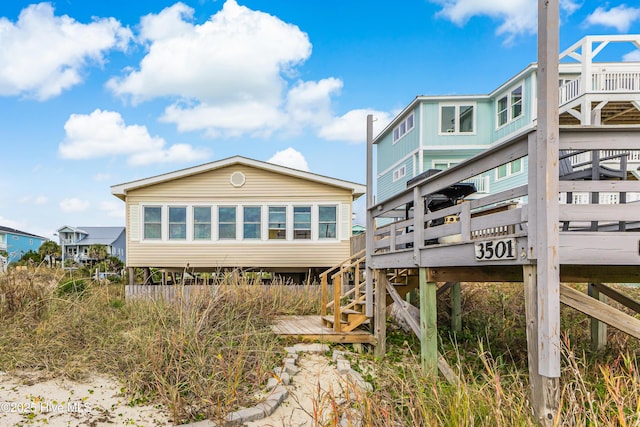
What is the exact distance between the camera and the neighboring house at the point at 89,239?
40.2m

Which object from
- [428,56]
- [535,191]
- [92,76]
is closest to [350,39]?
[428,56]

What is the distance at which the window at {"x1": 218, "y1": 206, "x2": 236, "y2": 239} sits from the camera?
14.0m

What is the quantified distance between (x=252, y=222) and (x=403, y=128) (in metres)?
9.28

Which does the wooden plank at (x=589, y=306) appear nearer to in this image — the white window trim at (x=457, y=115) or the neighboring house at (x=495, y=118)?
the neighboring house at (x=495, y=118)

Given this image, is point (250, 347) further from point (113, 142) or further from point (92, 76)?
point (113, 142)

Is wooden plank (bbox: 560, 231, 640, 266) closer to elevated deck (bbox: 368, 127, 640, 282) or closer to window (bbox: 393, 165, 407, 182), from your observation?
elevated deck (bbox: 368, 127, 640, 282)

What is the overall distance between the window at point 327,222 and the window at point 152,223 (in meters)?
4.84

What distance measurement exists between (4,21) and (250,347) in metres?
12.1

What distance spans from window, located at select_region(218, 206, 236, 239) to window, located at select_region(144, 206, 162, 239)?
1801mm

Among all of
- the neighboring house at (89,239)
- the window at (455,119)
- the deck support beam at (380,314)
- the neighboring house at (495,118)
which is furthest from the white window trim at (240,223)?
the neighboring house at (89,239)

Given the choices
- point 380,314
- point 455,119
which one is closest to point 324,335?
point 380,314

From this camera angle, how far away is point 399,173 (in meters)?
20.5

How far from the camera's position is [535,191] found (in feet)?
11.5

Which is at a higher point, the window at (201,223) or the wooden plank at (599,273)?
the window at (201,223)
